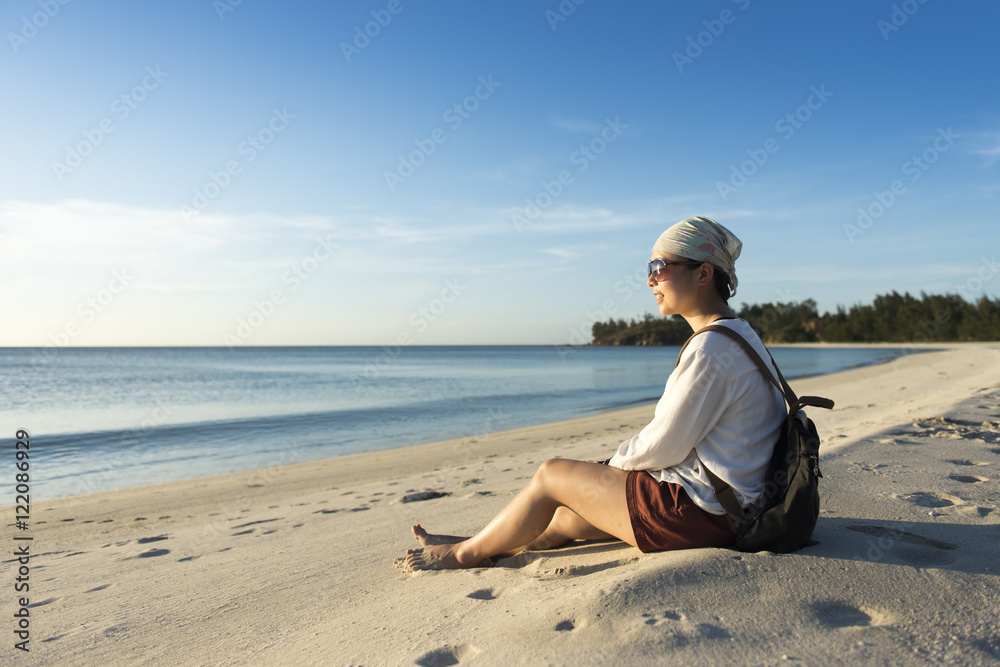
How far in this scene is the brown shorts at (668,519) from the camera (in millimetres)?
2332

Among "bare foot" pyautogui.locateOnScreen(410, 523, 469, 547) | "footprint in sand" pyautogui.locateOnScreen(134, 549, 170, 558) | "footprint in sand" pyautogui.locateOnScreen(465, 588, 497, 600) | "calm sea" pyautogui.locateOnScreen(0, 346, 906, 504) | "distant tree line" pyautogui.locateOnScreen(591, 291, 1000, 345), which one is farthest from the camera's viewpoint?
"distant tree line" pyautogui.locateOnScreen(591, 291, 1000, 345)

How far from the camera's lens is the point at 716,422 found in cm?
219

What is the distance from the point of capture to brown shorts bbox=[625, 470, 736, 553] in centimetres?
233

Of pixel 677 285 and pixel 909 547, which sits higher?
pixel 677 285

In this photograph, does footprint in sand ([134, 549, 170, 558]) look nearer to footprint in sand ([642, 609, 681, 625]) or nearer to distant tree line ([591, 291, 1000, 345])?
footprint in sand ([642, 609, 681, 625])

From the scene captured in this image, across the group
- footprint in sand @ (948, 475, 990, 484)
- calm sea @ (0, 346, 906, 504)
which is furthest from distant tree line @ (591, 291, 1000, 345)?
footprint in sand @ (948, 475, 990, 484)

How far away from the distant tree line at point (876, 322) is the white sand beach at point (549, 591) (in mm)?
58896

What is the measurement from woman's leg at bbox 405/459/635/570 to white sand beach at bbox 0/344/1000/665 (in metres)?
0.10

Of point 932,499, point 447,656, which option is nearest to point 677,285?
point 447,656

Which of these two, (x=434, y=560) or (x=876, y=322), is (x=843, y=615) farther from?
(x=876, y=322)

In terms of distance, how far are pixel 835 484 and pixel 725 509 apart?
185cm

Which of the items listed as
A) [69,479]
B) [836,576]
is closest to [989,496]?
[836,576]

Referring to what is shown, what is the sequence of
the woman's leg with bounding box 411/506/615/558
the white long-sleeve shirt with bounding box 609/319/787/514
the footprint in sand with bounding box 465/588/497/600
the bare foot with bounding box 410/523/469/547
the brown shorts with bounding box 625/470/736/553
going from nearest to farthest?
the white long-sleeve shirt with bounding box 609/319/787/514 → the brown shorts with bounding box 625/470/736/553 → the footprint in sand with bounding box 465/588/497/600 → the woman's leg with bounding box 411/506/615/558 → the bare foot with bounding box 410/523/469/547

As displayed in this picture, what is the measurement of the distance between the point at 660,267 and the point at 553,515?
1242 mm
